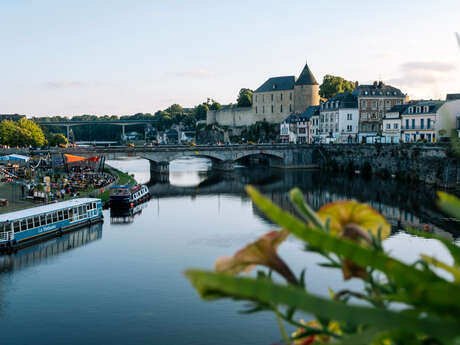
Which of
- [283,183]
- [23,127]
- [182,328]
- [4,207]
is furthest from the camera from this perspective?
[23,127]

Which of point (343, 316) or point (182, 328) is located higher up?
point (343, 316)

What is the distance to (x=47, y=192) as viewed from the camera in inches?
1372

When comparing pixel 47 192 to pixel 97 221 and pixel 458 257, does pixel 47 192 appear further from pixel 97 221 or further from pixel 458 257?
pixel 458 257

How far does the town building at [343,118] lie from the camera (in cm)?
7219

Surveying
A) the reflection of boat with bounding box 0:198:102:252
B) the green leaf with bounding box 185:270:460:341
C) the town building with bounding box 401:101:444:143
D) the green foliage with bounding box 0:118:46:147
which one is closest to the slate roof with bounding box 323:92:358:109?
the town building with bounding box 401:101:444:143

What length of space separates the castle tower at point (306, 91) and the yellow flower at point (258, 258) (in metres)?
97.9

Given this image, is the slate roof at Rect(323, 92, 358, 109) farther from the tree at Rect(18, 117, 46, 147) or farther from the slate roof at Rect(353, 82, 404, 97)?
the tree at Rect(18, 117, 46, 147)

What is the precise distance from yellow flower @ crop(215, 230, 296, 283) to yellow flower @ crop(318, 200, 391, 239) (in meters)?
0.22

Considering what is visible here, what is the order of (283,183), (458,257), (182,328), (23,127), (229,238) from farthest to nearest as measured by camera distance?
(23,127), (283,183), (229,238), (182,328), (458,257)

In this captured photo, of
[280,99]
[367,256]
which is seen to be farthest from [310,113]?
[367,256]

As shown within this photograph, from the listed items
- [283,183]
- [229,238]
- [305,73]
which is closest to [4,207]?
[229,238]

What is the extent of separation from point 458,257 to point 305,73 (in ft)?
328

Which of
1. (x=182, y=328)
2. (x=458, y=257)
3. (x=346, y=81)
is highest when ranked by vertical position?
(x=346, y=81)

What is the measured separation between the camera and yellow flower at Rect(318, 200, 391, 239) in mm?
2160
